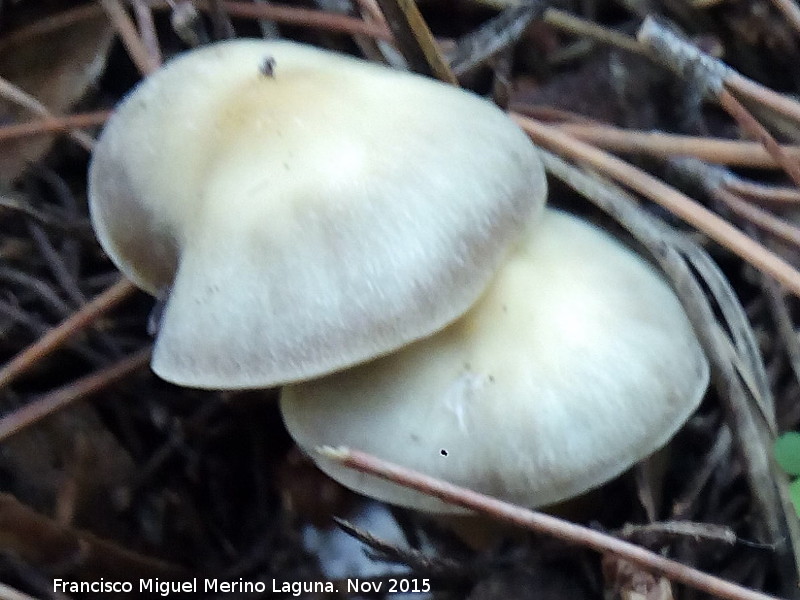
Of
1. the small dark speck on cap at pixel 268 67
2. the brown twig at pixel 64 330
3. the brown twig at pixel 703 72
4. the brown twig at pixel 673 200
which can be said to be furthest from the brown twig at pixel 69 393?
the brown twig at pixel 703 72

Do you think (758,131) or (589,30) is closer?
(758,131)

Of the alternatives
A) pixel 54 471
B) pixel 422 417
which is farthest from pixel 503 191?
pixel 54 471

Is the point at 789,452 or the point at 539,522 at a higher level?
the point at 539,522

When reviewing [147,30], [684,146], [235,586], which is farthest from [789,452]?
[147,30]

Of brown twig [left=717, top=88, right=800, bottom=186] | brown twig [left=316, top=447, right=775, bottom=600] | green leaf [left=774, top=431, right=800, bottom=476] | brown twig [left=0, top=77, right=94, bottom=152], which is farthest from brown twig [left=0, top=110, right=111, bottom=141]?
green leaf [left=774, top=431, right=800, bottom=476]

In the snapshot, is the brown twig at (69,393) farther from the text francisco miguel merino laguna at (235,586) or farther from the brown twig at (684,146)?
the brown twig at (684,146)

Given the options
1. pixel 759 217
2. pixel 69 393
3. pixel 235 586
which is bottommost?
pixel 235 586

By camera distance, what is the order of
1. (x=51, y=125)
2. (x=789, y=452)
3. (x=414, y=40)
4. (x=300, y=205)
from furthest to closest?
(x=51, y=125), (x=414, y=40), (x=789, y=452), (x=300, y=205)

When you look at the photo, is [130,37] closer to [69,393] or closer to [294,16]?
[294,16]

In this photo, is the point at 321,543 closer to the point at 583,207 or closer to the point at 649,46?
the point at 583,207

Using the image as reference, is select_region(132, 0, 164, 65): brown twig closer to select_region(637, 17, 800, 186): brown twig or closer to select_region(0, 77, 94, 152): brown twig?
select_region(0, 77, 94, 152): brown twig
